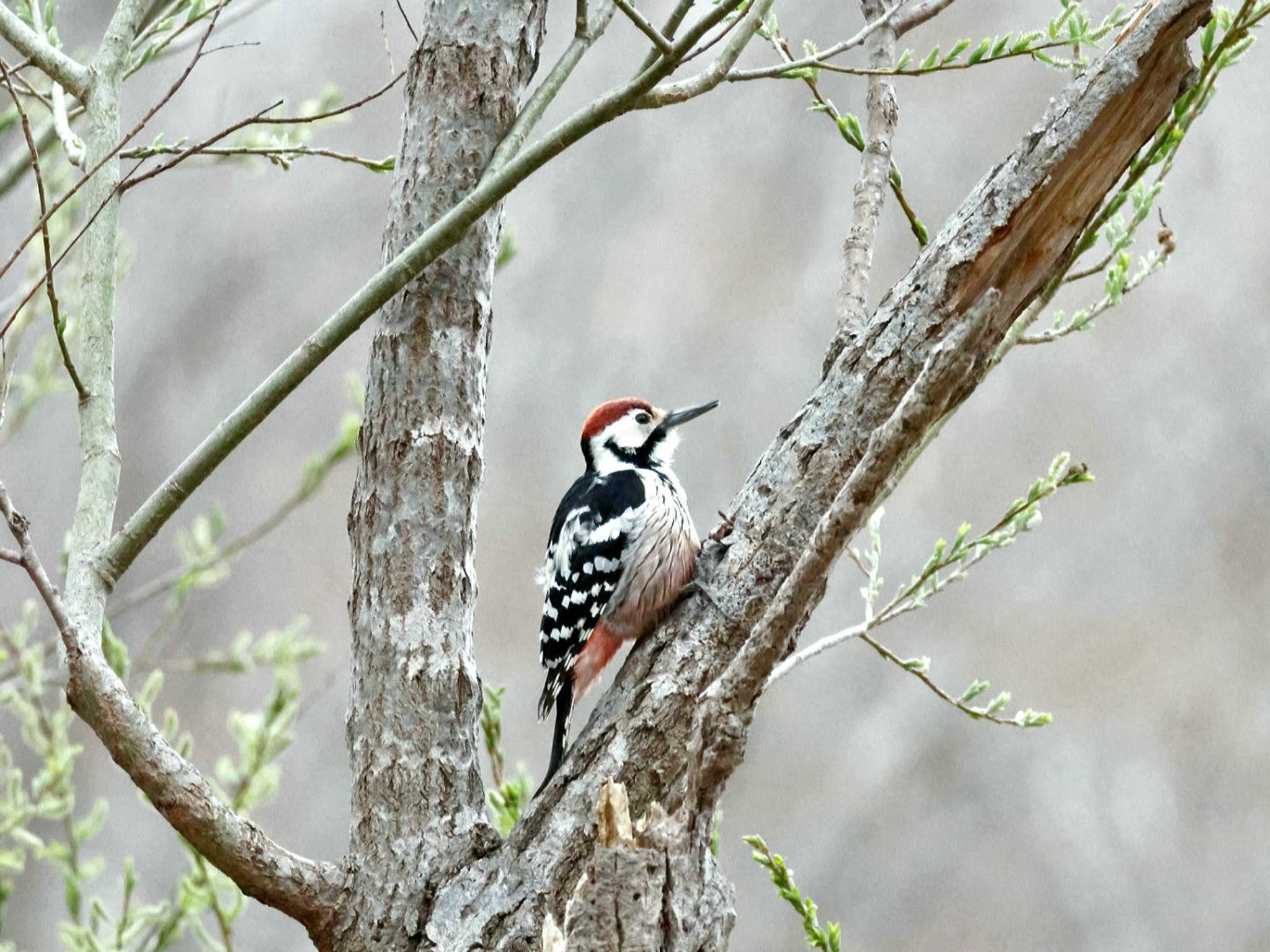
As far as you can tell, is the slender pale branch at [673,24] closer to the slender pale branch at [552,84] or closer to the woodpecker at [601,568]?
the slender pale branch at [552,84]

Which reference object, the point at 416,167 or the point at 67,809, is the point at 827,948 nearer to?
the point at 416,167

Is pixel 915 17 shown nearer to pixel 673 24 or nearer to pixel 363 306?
pixel 673 24

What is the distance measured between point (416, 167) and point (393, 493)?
0.57 m

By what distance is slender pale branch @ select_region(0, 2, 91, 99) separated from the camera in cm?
197

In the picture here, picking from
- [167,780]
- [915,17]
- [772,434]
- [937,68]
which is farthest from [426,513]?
[772,434]

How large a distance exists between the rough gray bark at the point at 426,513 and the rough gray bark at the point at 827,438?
105mm

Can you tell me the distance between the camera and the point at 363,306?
1839 mm

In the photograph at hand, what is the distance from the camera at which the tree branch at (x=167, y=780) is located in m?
1.60

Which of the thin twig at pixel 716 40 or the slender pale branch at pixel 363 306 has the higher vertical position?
the thin twig at pixel 716 40

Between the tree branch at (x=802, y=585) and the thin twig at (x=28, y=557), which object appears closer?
the tree branch at (x=802, y=585)

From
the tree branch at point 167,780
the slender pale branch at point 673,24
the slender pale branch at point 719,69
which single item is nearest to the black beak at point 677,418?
the slender pale branch at point 719,69

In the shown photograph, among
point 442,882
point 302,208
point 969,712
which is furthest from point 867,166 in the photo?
point 302,208

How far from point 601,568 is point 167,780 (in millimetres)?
1259

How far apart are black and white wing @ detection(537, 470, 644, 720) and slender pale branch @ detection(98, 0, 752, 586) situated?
103 cm
